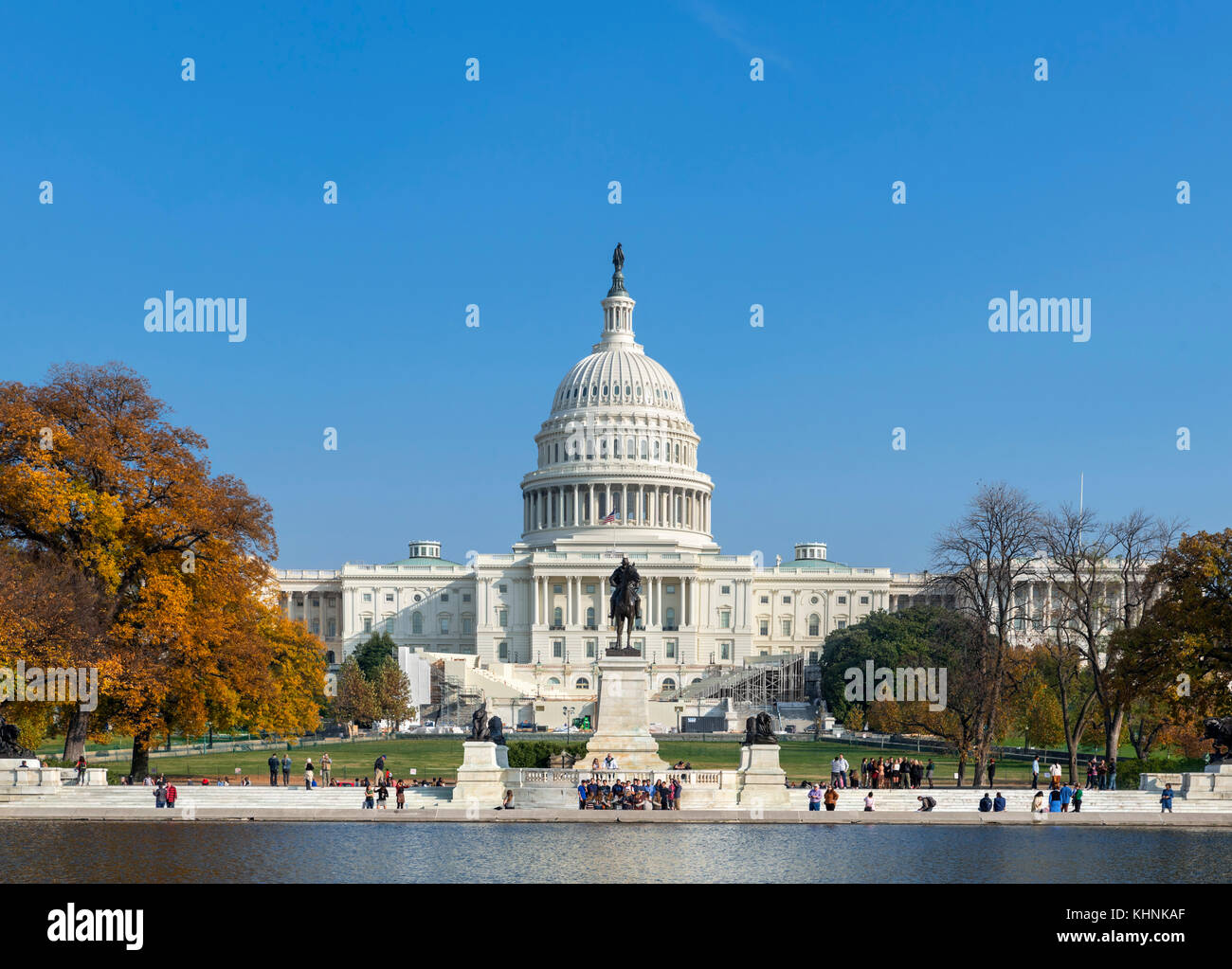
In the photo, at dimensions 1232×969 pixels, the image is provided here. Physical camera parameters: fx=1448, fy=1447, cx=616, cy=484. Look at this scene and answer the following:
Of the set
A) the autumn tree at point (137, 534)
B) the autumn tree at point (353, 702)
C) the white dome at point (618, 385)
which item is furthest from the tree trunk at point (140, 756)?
the white dome at point (618, 385)

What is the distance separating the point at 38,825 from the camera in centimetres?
3681

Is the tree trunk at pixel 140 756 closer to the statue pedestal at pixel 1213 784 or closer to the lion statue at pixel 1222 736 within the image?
the statue pedestal at pixel 1213 784

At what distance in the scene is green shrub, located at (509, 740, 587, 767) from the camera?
4916 cm

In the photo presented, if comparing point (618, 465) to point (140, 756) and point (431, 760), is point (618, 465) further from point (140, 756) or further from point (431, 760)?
point (140, 756)

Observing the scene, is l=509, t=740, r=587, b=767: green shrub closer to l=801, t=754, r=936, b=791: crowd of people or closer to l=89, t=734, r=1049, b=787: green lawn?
l=89, t=734, r=1049, b=787: green lawn

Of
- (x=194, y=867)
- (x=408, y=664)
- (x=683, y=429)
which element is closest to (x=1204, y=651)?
(x=194, y=867)

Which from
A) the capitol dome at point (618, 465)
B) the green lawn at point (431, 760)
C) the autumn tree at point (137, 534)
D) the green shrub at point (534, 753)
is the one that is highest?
the capitol dome at point (618, 465)

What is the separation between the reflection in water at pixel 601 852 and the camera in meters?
27.4

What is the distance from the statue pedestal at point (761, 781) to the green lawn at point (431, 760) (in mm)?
12372

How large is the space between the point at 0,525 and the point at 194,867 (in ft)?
83.6

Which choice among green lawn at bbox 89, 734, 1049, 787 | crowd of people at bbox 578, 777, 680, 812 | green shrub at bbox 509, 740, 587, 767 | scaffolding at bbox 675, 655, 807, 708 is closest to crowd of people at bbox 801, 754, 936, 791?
green lawn at bbox 89, 734, 1049, 787

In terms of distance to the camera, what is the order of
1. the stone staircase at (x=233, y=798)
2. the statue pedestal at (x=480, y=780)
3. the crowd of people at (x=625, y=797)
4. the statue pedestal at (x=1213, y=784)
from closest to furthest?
the crowd of people at (x=625, y=797)
the statue pedestal at (x=480, y=780)
the stone staircase at (x=233, y=798)
the statue pedestal at (x=1213, y=784)

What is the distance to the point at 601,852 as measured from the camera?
30953 millimetres
